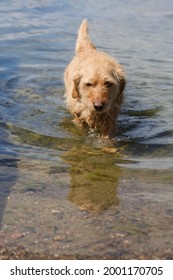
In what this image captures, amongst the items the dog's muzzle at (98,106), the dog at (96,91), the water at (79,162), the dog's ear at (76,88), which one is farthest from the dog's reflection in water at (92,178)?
the dog's ear at (76,88)

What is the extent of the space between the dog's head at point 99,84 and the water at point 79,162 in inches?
18.4

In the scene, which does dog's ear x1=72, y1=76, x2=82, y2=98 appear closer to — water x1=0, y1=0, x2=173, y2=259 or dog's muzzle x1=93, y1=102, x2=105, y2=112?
water x1=0, y1=0, x2=173, y2=259

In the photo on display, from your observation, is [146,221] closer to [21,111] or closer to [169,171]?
[169,171]

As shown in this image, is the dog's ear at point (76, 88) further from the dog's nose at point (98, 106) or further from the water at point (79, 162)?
the dog's nose at point (98, 106)

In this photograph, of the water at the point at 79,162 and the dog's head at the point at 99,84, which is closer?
the water at the point at 79,162

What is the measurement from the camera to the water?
394 centimetres

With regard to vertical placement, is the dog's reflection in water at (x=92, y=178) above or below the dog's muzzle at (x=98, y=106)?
below

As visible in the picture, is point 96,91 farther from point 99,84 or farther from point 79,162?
point 79,162

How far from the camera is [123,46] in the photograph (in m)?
11.1

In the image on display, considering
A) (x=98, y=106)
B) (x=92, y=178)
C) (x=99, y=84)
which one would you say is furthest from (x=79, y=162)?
(x=99, y=84)

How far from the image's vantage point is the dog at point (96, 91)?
6.17m

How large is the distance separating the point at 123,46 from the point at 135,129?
177 inches

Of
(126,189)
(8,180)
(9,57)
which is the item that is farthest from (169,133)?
(9,57)

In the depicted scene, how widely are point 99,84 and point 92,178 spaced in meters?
1.47
